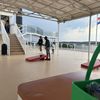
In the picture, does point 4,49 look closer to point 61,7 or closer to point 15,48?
point 15,48

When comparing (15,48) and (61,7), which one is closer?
(61,7)

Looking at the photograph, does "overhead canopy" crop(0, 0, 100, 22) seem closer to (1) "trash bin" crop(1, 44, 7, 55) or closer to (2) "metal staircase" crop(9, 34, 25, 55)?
(1) "trash bin" crop(1, 44, 7, 55)

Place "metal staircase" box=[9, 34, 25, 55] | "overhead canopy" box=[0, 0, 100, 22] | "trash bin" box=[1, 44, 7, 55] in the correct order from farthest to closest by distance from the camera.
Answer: "metal staircase" box=[9, 34, 25, 55]
"trash bin" box=[1, 44, 7, 55]
"overhead canopy" box=[0, 0, 100, 22]

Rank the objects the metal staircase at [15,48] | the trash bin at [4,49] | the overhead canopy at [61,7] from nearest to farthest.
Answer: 1. the overhead canopy at [61,7]
2. the trash bin at [4,49]
3. the metal staircase at [15,48]

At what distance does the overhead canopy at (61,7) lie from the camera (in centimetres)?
697

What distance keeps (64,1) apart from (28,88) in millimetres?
6632

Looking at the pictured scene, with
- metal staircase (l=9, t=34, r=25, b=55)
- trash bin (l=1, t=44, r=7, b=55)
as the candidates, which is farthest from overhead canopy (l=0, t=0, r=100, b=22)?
metal staircase (l=9, t=34, r=25, b=55)

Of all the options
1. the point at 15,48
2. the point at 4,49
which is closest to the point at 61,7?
the point at 4,49

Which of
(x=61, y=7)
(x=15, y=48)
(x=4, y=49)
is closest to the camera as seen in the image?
(x=61, y=7)

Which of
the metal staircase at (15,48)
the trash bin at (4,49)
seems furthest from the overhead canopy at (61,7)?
the metal staircase at (15,48)

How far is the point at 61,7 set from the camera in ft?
27.0

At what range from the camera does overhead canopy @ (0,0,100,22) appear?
697cm

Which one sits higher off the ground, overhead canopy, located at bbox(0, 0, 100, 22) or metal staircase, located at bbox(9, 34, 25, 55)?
overhead canopy, located at bbox(0, 0, 100, 22)

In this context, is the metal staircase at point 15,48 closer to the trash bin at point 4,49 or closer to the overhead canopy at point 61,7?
the trash bin at point 4,49
